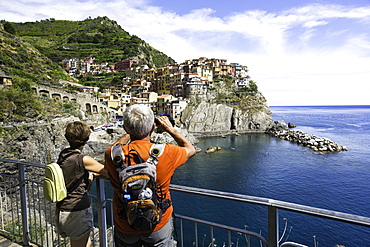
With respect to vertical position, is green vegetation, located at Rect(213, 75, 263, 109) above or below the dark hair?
above

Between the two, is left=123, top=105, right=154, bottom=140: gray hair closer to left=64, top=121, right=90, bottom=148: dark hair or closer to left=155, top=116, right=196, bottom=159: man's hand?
left=155, top=116, right=196, bottom=159: man's hand

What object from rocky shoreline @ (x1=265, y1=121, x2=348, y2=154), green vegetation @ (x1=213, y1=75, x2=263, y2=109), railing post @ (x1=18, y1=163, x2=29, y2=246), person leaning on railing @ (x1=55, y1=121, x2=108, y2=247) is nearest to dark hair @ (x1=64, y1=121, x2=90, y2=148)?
person leaning on railing @ (x1=55, y1=121, x2=108, y2=247)

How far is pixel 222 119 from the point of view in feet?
196

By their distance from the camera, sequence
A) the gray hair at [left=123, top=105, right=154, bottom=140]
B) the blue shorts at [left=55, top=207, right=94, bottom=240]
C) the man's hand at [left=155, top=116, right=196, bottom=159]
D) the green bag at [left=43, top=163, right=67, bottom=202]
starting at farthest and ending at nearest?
the blue shorts at [left=55, top=207, right=94, bottom=240] → the green bag at [left=43, top=163, right=67, bottom=202] → the man's hand at [left=155, top=116, right=196, bottom=159] → the gray hair at [left=123, top=105, right=154, bottom=140]

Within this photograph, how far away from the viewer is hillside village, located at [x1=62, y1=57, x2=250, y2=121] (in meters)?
57.3

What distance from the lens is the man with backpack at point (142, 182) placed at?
4.87 ft

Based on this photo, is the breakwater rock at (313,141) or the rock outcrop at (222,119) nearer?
the breakwater rock at (313,141)

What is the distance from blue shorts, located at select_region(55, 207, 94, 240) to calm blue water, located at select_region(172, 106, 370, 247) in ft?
43.6

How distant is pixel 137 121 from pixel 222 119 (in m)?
59.1

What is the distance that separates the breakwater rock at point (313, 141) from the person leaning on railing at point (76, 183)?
151ft

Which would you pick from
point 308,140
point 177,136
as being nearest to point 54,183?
point 177,136

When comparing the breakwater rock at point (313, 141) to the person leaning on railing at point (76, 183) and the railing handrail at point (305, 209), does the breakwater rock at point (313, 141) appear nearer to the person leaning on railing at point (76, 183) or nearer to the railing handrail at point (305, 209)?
the railing handrail at point (305, 209)

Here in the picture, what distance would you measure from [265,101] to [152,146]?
241ft

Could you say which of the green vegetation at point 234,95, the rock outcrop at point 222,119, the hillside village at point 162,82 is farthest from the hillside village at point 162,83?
the rock outcrop at point 222,119
